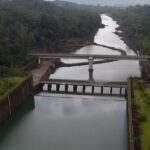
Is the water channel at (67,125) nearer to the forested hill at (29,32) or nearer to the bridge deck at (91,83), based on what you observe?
the bridge deck at (91,83)

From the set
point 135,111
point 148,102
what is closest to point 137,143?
point 135,111

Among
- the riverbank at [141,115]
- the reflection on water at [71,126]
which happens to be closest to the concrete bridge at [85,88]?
the reflection on water at [71,126]

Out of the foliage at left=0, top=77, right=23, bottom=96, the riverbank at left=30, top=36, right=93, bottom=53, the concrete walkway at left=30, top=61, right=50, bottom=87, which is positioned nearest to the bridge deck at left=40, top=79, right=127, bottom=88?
the concrete walkway at left=30, top=61, right=50, bottom=87

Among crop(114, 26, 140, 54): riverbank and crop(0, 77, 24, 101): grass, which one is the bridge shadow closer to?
crop(0, 77, 24, 101): grass

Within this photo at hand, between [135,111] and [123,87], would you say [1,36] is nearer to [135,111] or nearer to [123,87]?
[123,87]

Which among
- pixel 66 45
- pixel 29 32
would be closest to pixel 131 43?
pixel 66 45
